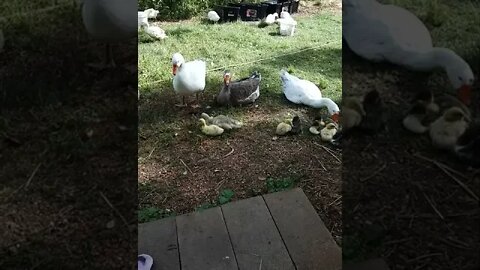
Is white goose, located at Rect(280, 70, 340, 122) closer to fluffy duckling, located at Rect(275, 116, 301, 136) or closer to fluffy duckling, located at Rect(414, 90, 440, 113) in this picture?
fluffy duckling, located at Rect(275, 116, 301, 136)

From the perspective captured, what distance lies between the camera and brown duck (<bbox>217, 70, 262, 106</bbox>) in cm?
359

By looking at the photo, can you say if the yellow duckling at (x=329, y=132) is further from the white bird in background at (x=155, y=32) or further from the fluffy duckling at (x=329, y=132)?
the white bird in background at (x=155, y=32)

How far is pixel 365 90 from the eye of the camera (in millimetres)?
1284

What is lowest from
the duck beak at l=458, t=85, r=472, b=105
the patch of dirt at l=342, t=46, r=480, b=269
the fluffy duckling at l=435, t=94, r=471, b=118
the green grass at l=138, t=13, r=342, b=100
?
the green grass at l=138, t=13, r=342, b=100

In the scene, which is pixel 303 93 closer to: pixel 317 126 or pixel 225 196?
pixel 317 126

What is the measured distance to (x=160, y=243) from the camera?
2.28m

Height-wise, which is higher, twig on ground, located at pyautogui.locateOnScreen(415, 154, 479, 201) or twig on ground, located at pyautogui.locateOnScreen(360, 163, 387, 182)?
twig on ground, located at pyautogui.locateOnScreen(415, 154, 479, 201)

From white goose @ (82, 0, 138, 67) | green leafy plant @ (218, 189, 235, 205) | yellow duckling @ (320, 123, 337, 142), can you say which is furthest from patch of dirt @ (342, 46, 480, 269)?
yellow duckling @ (320, 123, 337, 142)

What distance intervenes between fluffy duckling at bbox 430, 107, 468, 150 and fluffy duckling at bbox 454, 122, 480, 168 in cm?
1

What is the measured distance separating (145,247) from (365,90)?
1296 millimetres

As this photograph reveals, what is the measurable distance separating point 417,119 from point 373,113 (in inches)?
3.9

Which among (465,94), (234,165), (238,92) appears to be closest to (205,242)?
(234,165)

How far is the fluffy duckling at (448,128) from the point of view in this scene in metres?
1.19

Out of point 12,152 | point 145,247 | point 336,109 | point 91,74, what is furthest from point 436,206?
point 336,109
